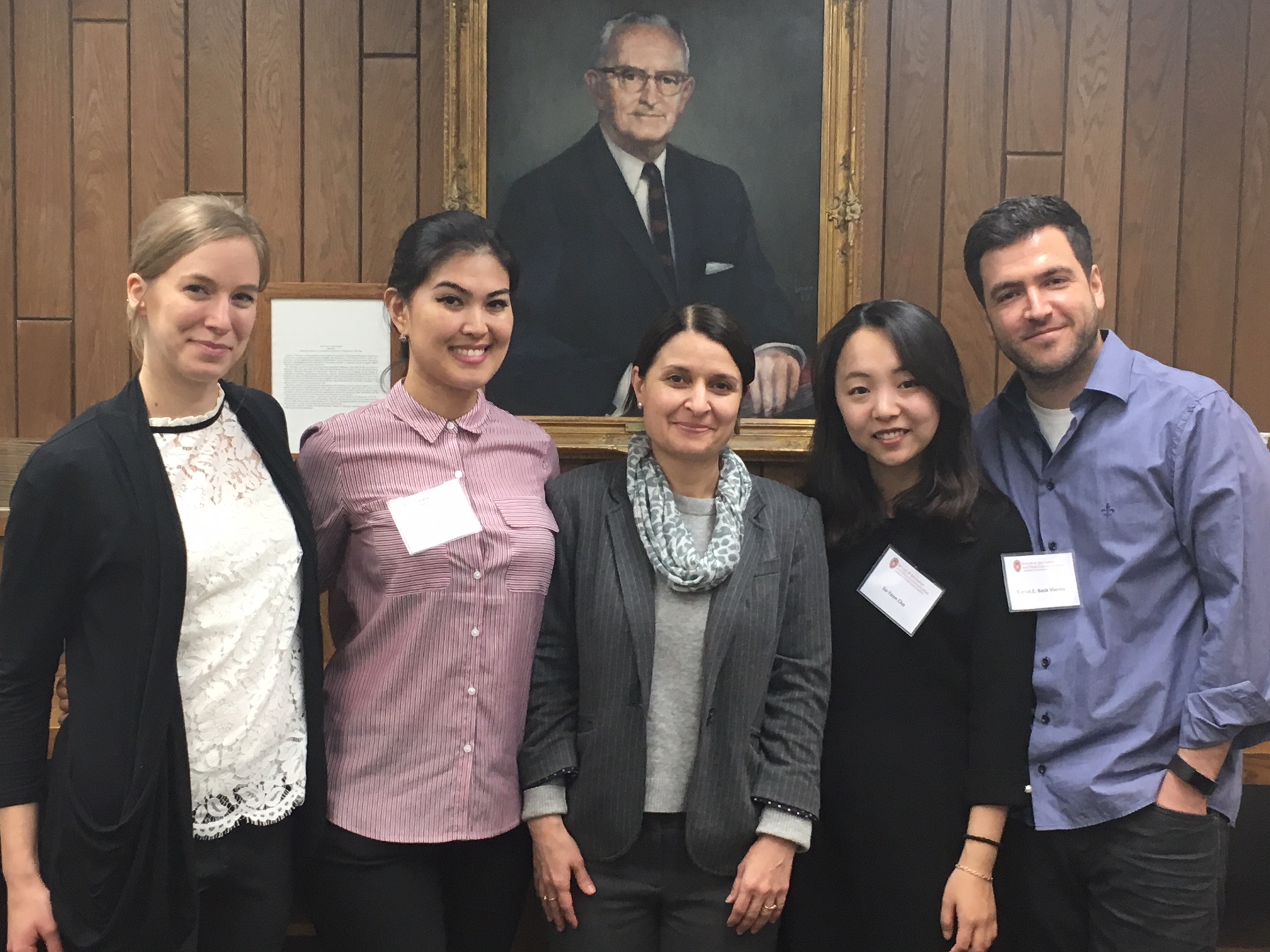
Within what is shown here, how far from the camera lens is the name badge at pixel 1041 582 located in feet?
5.57

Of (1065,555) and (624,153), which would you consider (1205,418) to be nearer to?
(1065,555)

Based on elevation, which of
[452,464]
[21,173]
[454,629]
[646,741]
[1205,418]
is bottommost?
[646,741]

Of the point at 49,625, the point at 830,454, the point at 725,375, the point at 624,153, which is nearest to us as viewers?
the point at 49,625

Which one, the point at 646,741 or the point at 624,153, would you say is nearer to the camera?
the point at 646,741

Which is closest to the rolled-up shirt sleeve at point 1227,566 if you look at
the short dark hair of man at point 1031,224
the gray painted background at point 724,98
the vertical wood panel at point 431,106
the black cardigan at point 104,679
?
the short dark hair of man at point 1031,224

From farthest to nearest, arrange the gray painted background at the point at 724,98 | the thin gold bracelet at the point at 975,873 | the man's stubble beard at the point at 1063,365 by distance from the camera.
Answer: the gray painted background at the point at 724,98 < the man's stubble beard at the point at 1063,365 < the thin gold bracelet at the point at 975,873

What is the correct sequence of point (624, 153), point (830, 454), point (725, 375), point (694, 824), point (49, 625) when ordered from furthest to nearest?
point (624, 153) → point (830, 454) → point (725, 375) → point (694, 824) → point (49, 625)

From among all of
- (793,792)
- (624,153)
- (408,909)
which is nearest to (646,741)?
(793,792)

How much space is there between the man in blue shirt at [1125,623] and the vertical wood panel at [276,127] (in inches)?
68.1

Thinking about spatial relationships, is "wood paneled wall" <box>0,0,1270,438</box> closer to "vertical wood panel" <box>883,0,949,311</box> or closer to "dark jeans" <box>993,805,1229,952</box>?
"vertical wood panel" <box>883,0,949,311</box>

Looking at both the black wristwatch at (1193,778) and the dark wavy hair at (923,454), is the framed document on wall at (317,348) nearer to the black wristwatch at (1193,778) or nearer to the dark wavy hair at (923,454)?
the dark wavy hair at (923,454)

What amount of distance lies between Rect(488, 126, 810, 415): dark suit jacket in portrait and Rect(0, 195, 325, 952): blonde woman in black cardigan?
0.97 m

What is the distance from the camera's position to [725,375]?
5.42ft

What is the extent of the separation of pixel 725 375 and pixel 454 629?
657mm
